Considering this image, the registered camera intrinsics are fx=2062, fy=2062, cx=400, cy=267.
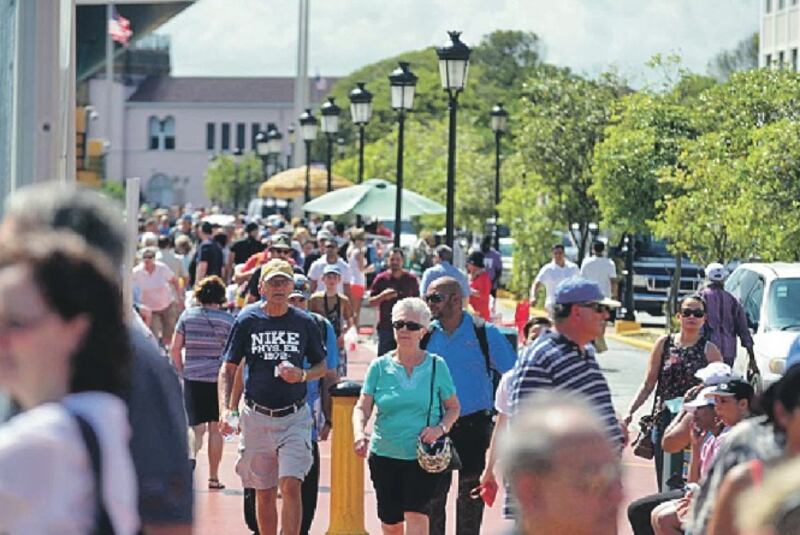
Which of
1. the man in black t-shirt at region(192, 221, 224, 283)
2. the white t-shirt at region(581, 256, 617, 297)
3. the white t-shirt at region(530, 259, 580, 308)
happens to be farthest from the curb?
the man in black t-shirt at region(192, 221, 224, 283)

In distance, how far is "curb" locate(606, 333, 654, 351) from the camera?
30.0m

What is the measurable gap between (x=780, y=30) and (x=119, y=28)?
85.7 ft

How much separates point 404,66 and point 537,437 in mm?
25205

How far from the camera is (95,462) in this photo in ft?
11.6

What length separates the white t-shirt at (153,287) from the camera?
22.0 m

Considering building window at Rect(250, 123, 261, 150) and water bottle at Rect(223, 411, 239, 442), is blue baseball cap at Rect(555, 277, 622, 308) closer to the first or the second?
water bottle at Rect(223, 411, 239, 442)

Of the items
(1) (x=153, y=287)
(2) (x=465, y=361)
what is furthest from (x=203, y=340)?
(1) (x=153, y=287)

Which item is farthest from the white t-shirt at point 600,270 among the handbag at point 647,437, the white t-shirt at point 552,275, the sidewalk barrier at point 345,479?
the handbag at point 647,437

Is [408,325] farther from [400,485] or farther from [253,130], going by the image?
[253,130]

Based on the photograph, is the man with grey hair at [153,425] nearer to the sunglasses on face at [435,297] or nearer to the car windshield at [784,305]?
the sunglasses on face at [435,297]

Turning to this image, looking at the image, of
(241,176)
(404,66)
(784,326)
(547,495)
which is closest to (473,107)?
(241,176)

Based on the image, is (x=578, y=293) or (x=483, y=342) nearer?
(x=578, y=293)

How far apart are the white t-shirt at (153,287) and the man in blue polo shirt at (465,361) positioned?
11531 mm

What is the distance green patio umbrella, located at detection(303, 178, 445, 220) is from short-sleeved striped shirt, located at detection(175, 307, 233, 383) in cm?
1880
